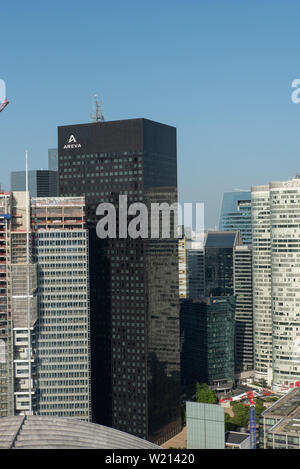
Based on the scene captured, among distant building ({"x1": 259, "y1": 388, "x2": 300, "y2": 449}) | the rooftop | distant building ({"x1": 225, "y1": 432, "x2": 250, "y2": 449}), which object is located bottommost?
distant building ({"x1": 225, "y1": 432, "x2": 250, "y2": 449})

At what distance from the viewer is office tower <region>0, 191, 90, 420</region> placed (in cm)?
12206

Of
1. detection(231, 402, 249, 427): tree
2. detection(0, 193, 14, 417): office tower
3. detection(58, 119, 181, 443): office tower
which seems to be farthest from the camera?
Result: detection(231, 402, 249, 427): tree

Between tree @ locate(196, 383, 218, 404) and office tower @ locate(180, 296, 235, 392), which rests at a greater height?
office tower @ locate(180, 296, 235, 392)

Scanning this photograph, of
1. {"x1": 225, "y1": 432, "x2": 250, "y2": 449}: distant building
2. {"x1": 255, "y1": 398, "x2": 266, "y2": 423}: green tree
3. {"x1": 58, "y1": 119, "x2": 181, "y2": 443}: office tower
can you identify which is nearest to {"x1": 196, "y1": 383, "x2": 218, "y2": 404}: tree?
{"x1": 255, "y1": 398, "x2": 266, "y2": 423}: green tree

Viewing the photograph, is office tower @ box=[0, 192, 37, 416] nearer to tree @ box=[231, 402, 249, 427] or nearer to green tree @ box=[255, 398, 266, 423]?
tree @ box=[231, 402, 249, 427]

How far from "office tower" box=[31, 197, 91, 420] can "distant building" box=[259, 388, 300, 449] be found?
109ft

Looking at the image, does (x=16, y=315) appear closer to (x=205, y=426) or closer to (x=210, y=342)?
(x=205, y=426)

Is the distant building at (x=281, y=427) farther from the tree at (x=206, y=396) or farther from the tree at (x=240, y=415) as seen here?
the tree at (x=206, y=396)

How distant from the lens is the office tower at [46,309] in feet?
400

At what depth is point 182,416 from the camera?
16375cm

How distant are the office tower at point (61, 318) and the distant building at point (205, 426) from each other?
1034 inches

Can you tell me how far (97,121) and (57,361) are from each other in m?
60.9

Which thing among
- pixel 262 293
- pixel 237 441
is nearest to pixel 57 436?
pixel 237 441

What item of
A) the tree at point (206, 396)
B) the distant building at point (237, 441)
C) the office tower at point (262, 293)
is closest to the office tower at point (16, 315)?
the distant building at point (237, 441)
